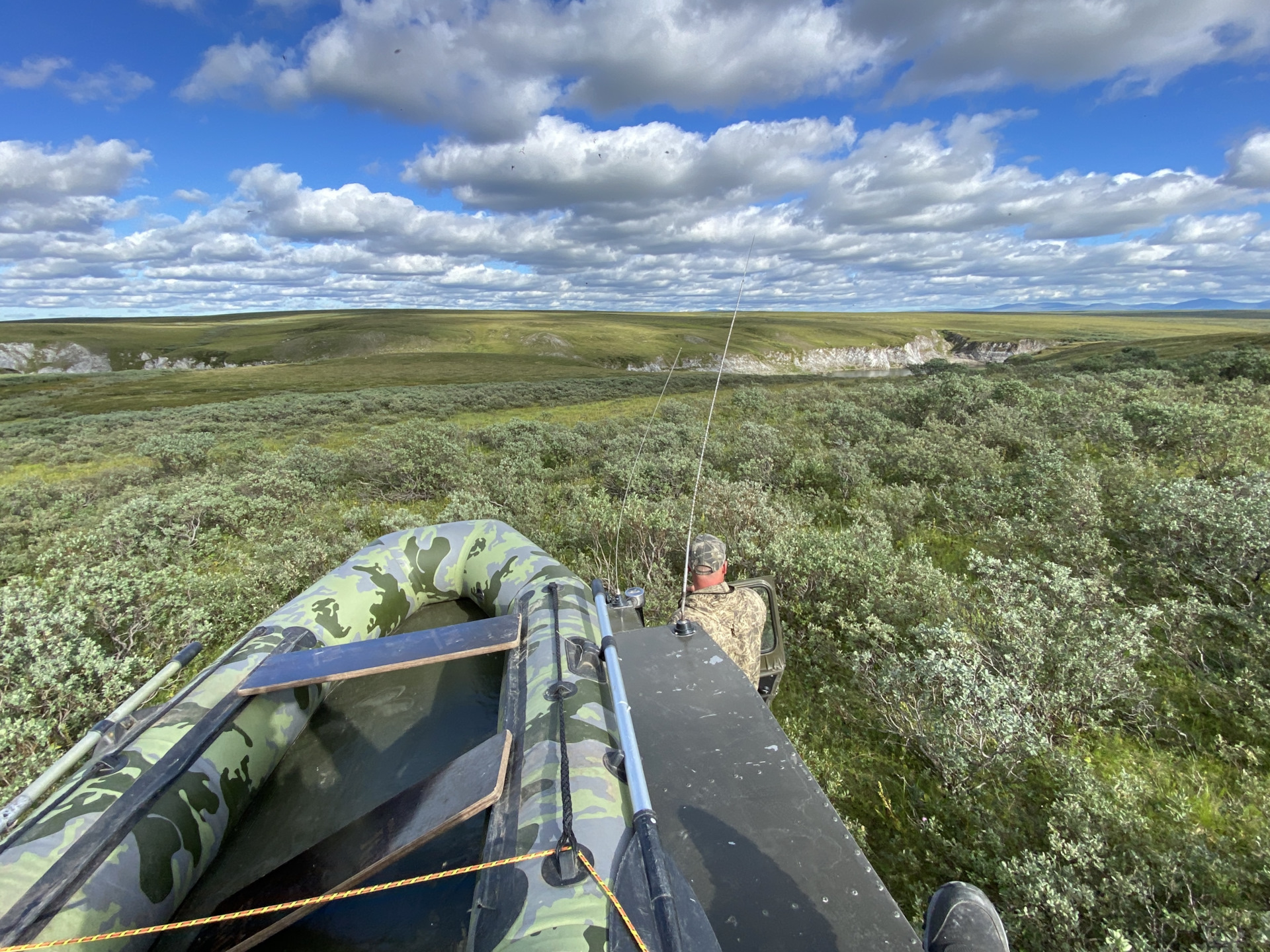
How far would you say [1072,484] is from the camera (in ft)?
21.9

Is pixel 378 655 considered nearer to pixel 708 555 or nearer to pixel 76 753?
pixel 76 753

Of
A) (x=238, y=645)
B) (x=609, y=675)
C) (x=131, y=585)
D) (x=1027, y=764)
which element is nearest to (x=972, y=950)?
(x=609, y=675)

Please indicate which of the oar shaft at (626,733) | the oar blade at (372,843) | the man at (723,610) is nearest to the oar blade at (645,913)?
the oar shaft at (626,733)

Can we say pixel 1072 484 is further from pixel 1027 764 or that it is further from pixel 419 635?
pixel 419 635

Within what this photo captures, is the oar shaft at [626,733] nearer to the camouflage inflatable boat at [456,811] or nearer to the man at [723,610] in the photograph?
the camouflage inflatable boat at [456,811]

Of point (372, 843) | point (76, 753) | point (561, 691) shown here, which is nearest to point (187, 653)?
point (76, 753)

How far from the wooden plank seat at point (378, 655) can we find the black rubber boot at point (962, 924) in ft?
8.73

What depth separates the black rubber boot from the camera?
192cm

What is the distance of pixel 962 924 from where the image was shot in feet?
6.50

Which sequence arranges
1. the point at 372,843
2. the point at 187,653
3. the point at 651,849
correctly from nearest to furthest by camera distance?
the point at 651,849
the point at 372,843
the point at 187,653

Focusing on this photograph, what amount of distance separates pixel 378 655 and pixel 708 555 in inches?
99.4

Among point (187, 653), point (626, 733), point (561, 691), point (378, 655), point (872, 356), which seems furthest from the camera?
point (872, 356)

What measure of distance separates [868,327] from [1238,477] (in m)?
117

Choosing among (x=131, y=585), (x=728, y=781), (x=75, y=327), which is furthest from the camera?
(x=75, y=327)
